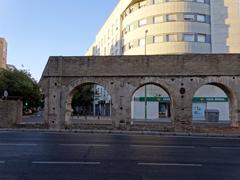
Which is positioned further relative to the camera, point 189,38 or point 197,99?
point 189,38

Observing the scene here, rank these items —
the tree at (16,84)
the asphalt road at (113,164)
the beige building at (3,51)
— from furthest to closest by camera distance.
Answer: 1. the beige building at (3,51)
2. the tree at (16,84)
3. the asphalt road at (113,164)

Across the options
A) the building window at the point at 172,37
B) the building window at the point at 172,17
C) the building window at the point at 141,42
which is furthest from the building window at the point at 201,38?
the building window at the point at 141,42

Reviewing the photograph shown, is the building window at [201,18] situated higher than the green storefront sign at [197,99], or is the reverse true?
the building window at [201,18]

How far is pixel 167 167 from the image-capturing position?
357 inches

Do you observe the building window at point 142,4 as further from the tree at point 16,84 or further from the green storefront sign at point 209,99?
the tree at point 16,84

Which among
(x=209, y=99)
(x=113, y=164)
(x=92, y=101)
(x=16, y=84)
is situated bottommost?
(x=113, y=164)

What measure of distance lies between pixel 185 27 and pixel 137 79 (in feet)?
91.2

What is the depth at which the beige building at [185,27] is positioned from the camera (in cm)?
5012

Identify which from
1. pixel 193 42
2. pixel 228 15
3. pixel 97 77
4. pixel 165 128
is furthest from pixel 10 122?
pixel 228 15

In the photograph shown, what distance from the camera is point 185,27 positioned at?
164 ft

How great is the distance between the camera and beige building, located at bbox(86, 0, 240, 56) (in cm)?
5012

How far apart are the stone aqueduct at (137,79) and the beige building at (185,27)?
25.1 metres

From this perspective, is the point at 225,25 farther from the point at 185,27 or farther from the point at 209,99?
the point at 209,99

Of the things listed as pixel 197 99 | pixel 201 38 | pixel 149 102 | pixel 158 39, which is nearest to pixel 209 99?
pixel 197 99
